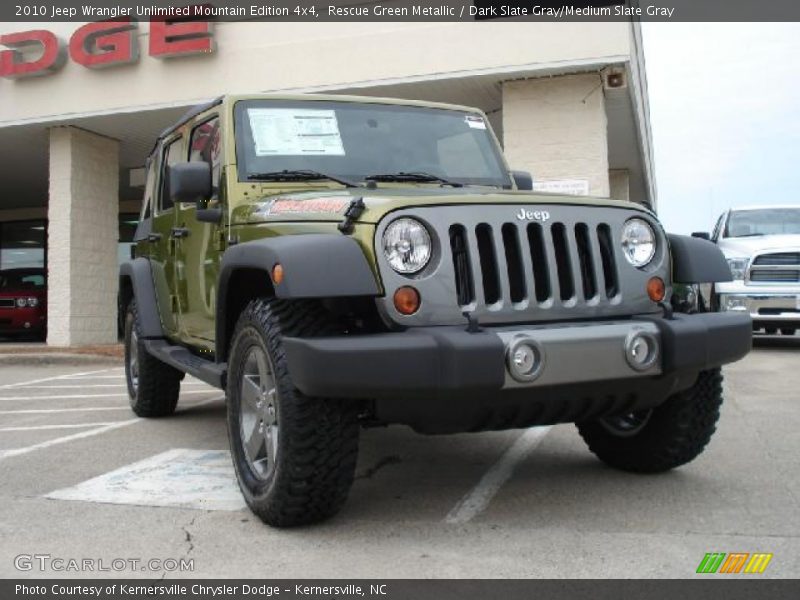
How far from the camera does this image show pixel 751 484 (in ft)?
12.5

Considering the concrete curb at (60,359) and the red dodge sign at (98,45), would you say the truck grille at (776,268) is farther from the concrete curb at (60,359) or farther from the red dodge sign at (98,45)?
the concrete curb at (60,359)

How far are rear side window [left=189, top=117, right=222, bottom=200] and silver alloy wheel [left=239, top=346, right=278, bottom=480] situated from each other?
3.79 feet

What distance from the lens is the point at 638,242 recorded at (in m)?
3.41

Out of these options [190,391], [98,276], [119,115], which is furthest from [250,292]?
[98,276]

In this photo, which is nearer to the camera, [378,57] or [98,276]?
[378,57]

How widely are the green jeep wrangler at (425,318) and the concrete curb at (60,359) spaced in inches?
319

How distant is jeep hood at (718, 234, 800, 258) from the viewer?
1009 cm

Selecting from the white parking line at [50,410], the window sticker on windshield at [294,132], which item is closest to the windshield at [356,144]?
the window sticker on windshield at [294,132]

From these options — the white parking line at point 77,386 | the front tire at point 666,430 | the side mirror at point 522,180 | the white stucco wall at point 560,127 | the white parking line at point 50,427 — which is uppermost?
the white stucco wall at point 560,127

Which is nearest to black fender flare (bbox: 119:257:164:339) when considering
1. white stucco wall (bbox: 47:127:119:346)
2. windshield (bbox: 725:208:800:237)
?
white stucco wall (bbox: 47:127:119:346)

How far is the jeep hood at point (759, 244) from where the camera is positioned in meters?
10.1

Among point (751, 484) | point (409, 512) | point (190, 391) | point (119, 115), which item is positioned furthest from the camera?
point (119, 115)
